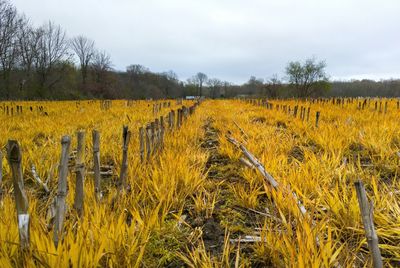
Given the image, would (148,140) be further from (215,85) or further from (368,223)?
(215,85)

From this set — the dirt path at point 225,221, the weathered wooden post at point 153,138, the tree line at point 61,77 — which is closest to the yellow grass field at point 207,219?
the dirt path at point 225,221

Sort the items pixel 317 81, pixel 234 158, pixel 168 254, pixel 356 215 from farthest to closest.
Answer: pixel 317 81
pixel 234 158
pixel 356 215
pixel 168 254

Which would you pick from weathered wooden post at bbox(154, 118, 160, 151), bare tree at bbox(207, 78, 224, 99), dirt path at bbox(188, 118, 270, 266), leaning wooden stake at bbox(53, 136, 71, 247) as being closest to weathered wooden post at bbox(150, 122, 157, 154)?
weathered wooden post at bbox(154, 118, 160, 151)

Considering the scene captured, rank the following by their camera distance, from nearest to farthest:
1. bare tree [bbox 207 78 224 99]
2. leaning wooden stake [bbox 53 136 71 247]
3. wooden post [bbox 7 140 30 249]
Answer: wooden post [bbox 7 140 30 249]
leaning wooden stake [bbox 53 136 71 247]
bare tree [bbox 207 78 224 99]

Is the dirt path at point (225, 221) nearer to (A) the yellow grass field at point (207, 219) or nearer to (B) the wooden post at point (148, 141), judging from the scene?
(A) the yellow grass field at point (207, 219)

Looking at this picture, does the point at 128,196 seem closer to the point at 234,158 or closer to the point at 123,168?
the point at 123,168

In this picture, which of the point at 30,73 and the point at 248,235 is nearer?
the point at 248,235

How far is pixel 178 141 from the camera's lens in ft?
14.3

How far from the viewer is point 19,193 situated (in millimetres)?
1352

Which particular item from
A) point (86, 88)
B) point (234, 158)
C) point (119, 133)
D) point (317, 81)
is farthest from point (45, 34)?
point (234, 158)

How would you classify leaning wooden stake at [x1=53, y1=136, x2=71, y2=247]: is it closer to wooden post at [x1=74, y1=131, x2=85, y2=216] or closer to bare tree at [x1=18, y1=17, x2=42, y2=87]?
wooden post at [x1=74, y1=131, x2=85, y2=216]

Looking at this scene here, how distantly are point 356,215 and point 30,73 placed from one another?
4491cm

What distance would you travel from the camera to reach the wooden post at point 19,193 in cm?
131

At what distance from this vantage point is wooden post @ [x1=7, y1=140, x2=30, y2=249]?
1309 mm
